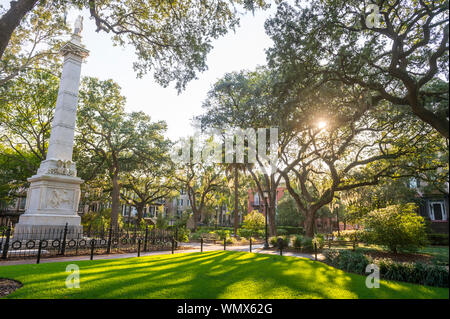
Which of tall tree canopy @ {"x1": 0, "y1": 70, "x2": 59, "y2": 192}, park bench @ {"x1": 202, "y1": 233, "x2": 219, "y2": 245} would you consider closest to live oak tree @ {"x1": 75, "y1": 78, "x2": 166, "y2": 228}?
tall tree canopy @ {"x1": 0, "y1": 70, "x2": 59, "y2": 192}

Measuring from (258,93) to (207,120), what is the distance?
709cm

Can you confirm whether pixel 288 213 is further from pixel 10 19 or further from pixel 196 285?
pixel 10 19

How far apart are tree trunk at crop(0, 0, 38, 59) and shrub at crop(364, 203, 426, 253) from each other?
16.9 meters

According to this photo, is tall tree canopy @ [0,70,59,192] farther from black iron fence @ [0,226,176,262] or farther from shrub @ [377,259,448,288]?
shrub @ [377,259,448,288]

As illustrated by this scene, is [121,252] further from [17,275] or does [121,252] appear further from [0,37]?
[0,37]

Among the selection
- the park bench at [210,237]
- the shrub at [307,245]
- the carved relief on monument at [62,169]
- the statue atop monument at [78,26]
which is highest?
the statue atop monument at [78,26]

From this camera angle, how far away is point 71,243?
1411 centimetres

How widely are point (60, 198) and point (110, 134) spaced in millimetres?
9366

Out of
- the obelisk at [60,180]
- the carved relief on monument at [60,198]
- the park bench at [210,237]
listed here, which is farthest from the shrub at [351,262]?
the park bench at [210,237]

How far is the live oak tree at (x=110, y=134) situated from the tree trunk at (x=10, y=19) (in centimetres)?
1541

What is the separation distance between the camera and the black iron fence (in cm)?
1150

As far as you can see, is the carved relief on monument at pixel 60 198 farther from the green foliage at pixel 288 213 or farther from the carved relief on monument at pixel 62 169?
the green foliage at pixel 288 213

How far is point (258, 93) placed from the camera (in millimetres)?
15273

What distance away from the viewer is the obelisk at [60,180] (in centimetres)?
1370
